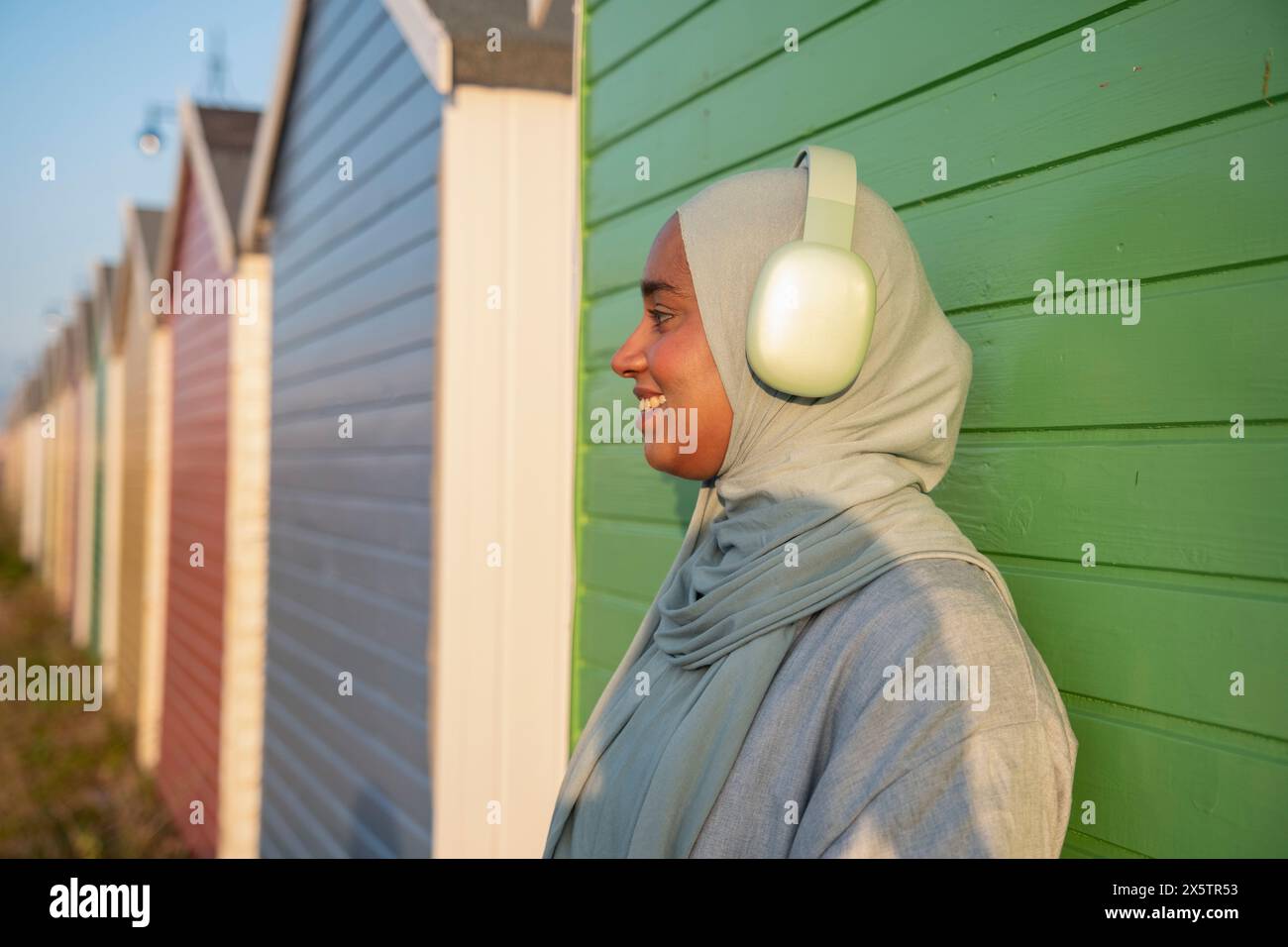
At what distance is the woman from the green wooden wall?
250 mm

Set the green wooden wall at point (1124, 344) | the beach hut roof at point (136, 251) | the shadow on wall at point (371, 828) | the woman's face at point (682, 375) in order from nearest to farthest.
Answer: the green wooden wall at point (1124, 344), the woman's face at point (682, 375), the shadow on wall at point (371, 828), the beach hut roof at point (136, 251)

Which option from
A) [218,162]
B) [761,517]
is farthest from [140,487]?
[761,517]

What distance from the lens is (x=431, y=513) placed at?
4.23 metres

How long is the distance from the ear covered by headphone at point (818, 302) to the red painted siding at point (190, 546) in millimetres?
6861

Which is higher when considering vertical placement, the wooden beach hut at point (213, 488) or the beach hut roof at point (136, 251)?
the beach hut roof at point (136, 251)

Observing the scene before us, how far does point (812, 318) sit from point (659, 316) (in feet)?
1.42

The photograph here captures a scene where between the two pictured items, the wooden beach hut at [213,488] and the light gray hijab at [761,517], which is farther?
the wooden beach hut at [213,488]

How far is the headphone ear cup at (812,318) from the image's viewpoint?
158 cm

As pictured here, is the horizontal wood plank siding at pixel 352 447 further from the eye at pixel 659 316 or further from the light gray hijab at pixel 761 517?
the light gray hijab at pixel 761 517

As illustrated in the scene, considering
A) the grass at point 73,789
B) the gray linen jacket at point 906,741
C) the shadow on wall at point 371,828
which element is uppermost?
the gray linen jacket at point 906,741

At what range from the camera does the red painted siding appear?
26.5 feet

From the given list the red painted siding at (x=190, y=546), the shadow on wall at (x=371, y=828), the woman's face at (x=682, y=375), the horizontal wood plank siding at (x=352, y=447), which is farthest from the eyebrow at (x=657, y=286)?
the red painted siding at (x=190, y=546)
